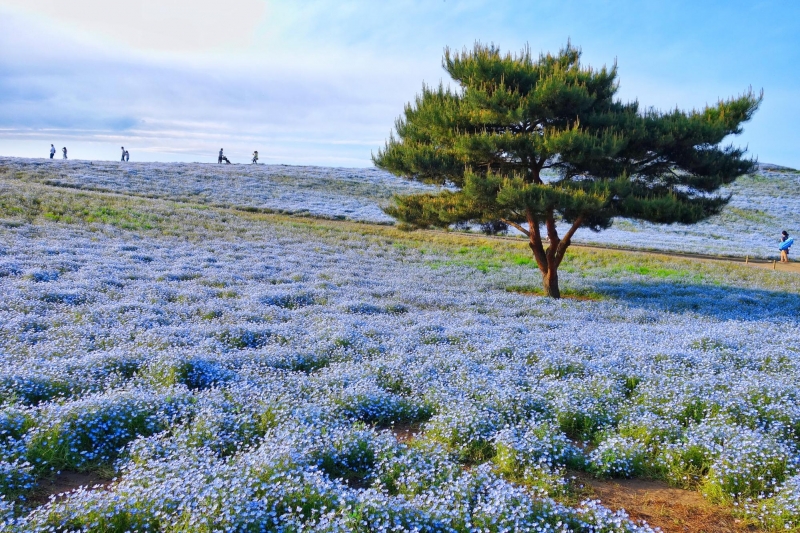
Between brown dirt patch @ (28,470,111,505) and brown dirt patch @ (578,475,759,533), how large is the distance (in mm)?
4635

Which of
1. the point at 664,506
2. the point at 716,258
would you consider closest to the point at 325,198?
the point at 716,258

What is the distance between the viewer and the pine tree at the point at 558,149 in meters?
15.5

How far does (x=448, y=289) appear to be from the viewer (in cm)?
1745

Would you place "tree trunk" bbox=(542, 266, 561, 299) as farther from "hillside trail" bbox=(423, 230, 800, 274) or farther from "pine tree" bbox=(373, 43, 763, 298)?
"hillside trail" bbox=(423, 230, 800, 274)

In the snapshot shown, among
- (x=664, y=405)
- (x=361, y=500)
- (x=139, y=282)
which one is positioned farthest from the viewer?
(x=139, y=282)

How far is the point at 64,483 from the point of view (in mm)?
4785

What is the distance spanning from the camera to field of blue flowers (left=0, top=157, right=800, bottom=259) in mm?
37663

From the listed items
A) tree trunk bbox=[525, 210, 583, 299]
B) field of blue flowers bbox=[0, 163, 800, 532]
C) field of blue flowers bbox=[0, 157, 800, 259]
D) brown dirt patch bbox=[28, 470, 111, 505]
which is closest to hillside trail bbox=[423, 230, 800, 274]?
field of blue flowers bbox=[0, 157, 800, 259]

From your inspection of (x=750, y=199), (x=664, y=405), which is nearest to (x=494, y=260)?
(x=664, y=405)

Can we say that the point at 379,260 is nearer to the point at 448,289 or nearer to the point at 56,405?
the point at 448,289

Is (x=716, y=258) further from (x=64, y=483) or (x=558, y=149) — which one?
(x=64, y=483)

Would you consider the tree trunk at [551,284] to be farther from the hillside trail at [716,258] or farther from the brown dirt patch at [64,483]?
the brown dirt patch at [64,483]

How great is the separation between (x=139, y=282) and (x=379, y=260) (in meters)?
11.6

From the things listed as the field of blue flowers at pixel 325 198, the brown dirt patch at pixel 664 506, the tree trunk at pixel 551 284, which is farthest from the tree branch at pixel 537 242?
the field of blue flowers at pixel 325 198
